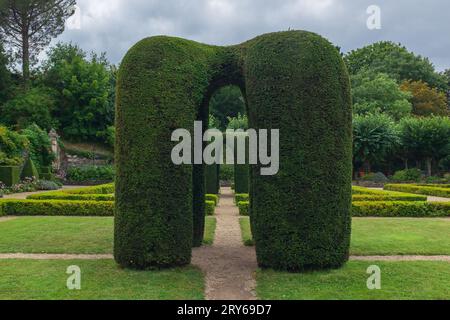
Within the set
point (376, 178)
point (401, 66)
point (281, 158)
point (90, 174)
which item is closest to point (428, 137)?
point (376, 178)

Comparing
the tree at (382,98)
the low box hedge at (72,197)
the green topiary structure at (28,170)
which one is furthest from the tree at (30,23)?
the tree at (382,98)

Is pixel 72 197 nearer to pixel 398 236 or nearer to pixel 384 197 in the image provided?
pixel 398 236

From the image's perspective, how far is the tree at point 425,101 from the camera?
157 feet

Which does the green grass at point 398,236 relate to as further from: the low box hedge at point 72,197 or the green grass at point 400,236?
the low box hedge at point 72,197

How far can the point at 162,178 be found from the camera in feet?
22.1

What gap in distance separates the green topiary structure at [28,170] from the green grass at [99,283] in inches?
820

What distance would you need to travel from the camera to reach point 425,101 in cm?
4822

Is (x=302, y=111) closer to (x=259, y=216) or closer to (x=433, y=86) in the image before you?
(x=259, y=216)

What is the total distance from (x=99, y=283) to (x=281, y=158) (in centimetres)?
333

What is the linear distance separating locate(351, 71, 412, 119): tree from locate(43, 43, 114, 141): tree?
24724 mm

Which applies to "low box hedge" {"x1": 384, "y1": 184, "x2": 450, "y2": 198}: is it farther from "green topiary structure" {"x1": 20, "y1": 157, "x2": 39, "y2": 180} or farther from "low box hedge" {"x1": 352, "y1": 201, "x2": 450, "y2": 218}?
"green topiary structure" {"x1": 20, "y1": 157, "x2": 39, "y2": 180}
